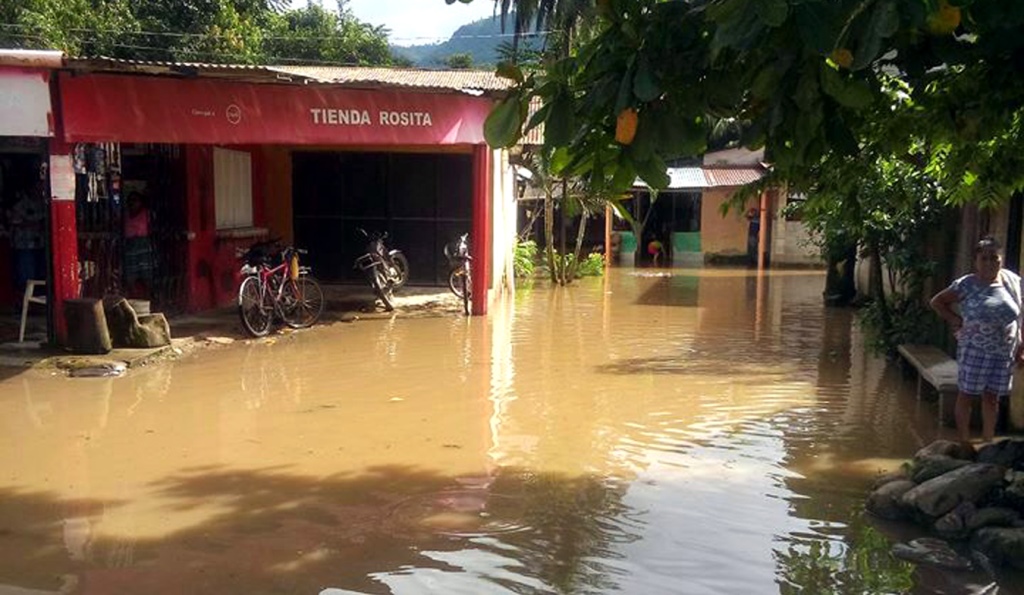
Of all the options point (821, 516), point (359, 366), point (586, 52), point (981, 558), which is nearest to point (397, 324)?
point (359, 366)

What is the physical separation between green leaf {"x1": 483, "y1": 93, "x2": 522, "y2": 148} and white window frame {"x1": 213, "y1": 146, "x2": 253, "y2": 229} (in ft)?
35.5

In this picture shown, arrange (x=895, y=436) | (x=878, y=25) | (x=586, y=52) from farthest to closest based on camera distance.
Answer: (x=895, y=436) → (x=586, y=52) → (x=878, y=25)

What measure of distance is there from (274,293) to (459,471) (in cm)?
629

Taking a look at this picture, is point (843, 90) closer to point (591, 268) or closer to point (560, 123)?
point (560, 123)

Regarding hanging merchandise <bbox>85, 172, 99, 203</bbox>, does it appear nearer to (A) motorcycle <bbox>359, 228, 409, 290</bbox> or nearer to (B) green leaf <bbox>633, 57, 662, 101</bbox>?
(A) motorcycle <bbox>359, 228, 409, 290</bbox>

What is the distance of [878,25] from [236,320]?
1114cm

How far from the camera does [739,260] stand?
27.1m

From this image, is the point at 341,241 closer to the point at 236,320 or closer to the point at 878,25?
the point at 236,320

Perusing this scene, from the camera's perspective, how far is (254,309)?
11.7 m

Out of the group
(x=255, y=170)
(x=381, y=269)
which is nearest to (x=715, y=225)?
(x=381, y=269)

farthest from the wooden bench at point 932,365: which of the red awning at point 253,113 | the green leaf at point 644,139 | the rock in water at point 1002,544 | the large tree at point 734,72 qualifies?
the red awning at point 253,113

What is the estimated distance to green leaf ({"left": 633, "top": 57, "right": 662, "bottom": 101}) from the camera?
2.87m

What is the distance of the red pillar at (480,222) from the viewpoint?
13430 millimetres

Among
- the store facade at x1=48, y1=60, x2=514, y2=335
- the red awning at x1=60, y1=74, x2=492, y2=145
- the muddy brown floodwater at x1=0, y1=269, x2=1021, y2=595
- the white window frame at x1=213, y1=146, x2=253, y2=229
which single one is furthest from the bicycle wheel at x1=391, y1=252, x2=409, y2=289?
the muddy brown floodwater at x1=0, y1=269, x2=1021, y2=595
